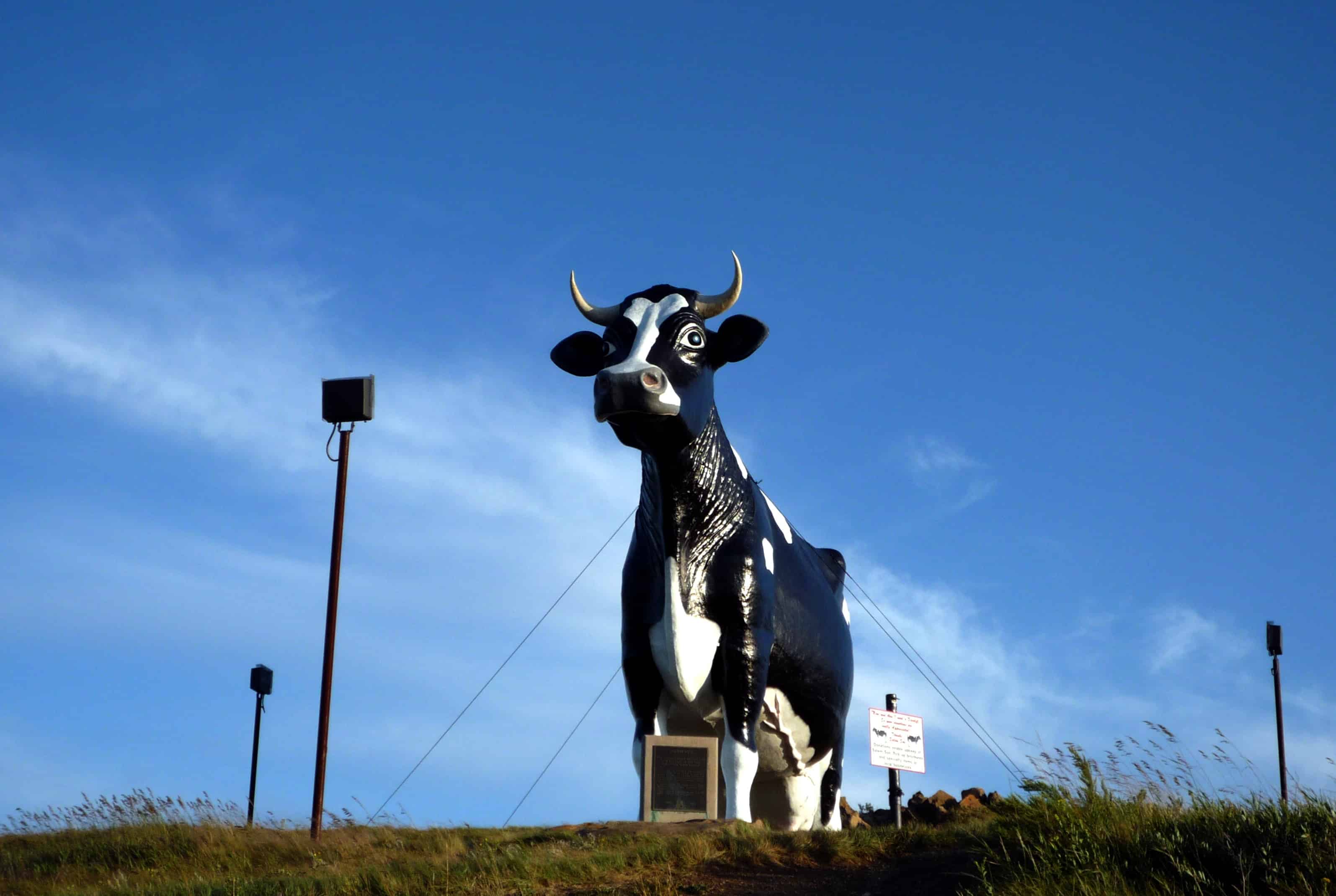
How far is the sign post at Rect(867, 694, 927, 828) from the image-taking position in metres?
13.9

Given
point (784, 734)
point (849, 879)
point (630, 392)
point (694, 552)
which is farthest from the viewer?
point (784, 734)

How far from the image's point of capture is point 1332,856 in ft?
24.2

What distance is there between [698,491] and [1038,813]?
156 inches

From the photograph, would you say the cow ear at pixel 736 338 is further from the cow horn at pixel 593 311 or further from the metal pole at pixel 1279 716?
the metal pole at pixel 1279 716

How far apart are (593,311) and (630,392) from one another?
5.71ft

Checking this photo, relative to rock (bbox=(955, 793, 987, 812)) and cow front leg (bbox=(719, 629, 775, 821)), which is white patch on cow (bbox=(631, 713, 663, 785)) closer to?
cow front leg (bbox=(719, 629, 775, 821))

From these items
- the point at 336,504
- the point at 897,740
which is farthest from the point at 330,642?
the point at 897,740

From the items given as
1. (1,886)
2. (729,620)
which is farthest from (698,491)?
(1,886)

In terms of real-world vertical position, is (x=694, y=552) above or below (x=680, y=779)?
above

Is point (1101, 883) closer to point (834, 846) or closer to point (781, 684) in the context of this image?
point (834, 846)

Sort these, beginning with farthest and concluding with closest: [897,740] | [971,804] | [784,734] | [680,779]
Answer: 1. [971,804]
2. [897,740]
3. [784,734]
4. [680,779]

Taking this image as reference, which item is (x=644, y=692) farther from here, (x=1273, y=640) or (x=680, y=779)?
(x=1273, y=640)

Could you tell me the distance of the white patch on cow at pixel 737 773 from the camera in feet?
35.1

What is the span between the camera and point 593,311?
12016 millimetres
